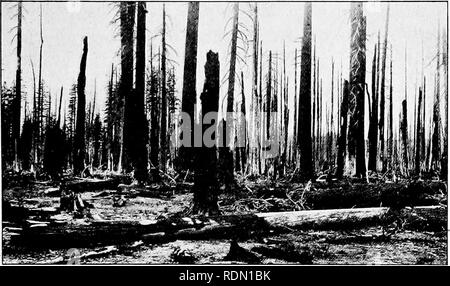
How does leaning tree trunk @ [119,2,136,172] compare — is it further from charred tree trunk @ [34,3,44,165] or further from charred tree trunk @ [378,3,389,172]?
charred tree trunk @ [378,3,389,172]

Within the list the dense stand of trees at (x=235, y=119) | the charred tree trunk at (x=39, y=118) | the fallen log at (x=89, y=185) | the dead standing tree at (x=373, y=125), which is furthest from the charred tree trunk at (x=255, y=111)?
the charred tree trunk at (x=39, y=118)

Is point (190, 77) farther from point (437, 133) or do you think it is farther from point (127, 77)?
point (437, 133)

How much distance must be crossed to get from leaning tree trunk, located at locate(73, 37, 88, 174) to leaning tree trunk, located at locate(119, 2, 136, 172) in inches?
20.1

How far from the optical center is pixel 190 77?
18.0ft

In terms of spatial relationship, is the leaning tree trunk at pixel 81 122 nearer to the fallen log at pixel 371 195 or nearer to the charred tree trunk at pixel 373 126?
the fallen log at pixel 371 195

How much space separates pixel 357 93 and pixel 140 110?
3.14 meters

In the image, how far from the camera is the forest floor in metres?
4.86

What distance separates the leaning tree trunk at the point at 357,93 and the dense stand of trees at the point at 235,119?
0.05 feet

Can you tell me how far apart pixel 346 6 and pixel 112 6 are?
3193 mm

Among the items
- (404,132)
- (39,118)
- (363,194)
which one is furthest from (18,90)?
(404,132)

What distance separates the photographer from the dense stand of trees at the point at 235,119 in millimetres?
5324

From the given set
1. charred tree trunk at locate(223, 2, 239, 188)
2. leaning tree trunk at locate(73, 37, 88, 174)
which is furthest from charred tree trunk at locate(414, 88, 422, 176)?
leaning tree trunk at locate(73, 37, 88, 174)
